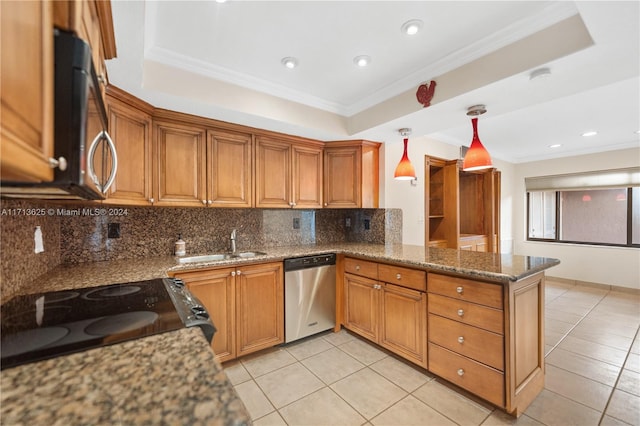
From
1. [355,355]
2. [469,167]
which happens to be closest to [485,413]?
[355,355]

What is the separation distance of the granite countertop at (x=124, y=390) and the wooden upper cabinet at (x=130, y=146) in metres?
1.49

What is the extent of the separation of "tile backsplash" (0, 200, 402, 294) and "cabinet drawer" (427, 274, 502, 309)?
135 cm

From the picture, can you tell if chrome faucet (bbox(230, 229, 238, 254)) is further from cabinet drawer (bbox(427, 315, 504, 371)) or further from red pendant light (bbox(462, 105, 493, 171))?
red pendant light (bbox(462, 105, 493, 171))

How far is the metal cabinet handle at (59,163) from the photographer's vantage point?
0.67m

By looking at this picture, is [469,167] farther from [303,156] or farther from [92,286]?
[92,286]

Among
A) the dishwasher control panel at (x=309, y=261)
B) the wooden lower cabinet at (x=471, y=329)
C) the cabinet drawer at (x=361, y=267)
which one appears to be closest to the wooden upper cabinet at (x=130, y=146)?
the dishwasher control panel at (x=309, y=261)

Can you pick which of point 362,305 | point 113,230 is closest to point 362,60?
point 362,305

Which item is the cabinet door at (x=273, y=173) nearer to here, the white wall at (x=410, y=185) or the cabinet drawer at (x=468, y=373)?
the white wall at (x=410, y=185)

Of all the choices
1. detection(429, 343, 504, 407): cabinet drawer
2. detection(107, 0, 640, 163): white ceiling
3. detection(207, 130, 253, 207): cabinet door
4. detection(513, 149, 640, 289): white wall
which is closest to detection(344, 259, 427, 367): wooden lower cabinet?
detection(429, 343, 504, 407): cabinet drawer

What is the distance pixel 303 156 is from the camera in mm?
3209

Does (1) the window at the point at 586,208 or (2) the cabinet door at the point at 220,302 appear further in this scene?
(1) the window at the point at 586,208

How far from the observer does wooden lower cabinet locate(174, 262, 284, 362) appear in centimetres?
229

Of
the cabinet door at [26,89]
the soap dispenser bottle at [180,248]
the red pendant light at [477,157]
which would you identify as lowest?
the soap dispenser bottle at [180,248]

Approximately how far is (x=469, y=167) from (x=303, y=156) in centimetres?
175
